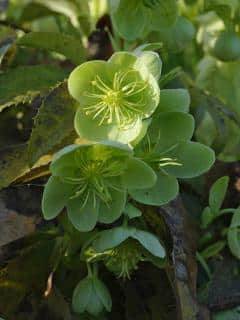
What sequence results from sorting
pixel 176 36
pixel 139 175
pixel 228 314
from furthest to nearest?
1. pixel 176 36
2. pixel 228 314
3. pixel 139 175

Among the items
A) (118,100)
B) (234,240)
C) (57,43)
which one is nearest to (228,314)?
(234,240)

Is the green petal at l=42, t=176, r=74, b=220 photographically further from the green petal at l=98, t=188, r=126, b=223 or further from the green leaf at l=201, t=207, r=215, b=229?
the green leaf at l=201, t=207, r=215, b=229

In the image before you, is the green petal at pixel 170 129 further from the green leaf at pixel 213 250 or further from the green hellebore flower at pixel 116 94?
the green leaf at pixel 213 250

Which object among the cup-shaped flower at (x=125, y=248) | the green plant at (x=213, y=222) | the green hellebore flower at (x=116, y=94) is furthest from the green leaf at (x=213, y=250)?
the green hellebore flower at (x=116, y=94)

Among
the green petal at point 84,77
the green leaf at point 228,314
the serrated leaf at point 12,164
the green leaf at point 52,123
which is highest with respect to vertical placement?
the green petal at point 84,77

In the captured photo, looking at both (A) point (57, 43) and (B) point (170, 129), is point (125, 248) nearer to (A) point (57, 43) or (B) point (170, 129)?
(B) point (170, 129)

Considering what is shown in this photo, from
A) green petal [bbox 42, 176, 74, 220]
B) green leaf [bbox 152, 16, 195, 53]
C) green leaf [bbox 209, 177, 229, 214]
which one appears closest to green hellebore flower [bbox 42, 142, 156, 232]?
green petal [bbox 42, 176, 74, 220]
